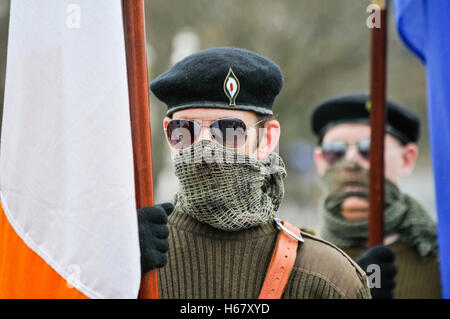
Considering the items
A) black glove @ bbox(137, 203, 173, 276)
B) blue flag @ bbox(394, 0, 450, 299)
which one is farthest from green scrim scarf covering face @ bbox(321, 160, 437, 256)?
black glove @ bbox(137, 203, 173, 276)

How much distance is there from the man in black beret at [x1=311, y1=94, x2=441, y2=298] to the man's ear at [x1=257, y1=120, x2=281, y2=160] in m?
1.96

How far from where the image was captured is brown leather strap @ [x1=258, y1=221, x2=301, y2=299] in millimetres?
2039

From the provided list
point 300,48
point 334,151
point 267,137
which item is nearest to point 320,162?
point 334,151

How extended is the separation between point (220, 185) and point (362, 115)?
95.8 inches

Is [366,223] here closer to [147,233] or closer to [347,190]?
[347,190]

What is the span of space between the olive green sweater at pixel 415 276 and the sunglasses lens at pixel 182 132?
2.19 metres

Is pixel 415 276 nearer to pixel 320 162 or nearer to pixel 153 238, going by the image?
pixel 320 162

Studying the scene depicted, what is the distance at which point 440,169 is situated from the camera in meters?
2.92

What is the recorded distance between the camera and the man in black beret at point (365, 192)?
3.86 meters

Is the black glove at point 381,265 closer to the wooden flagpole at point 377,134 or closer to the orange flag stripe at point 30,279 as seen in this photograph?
the wooden flagpole at point 377,134

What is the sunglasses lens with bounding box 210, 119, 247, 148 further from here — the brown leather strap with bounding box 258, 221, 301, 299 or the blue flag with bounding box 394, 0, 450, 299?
the blue flag with bounding box 394, 0, 450, 299

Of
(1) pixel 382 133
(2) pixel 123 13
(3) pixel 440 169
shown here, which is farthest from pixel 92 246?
(1) pixel 382 133

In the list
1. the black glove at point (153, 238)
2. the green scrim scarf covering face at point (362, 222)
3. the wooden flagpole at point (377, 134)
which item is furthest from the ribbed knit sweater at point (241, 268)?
the green scrim scarf covering face at point (362, 222)

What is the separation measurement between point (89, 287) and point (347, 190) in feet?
9.10
